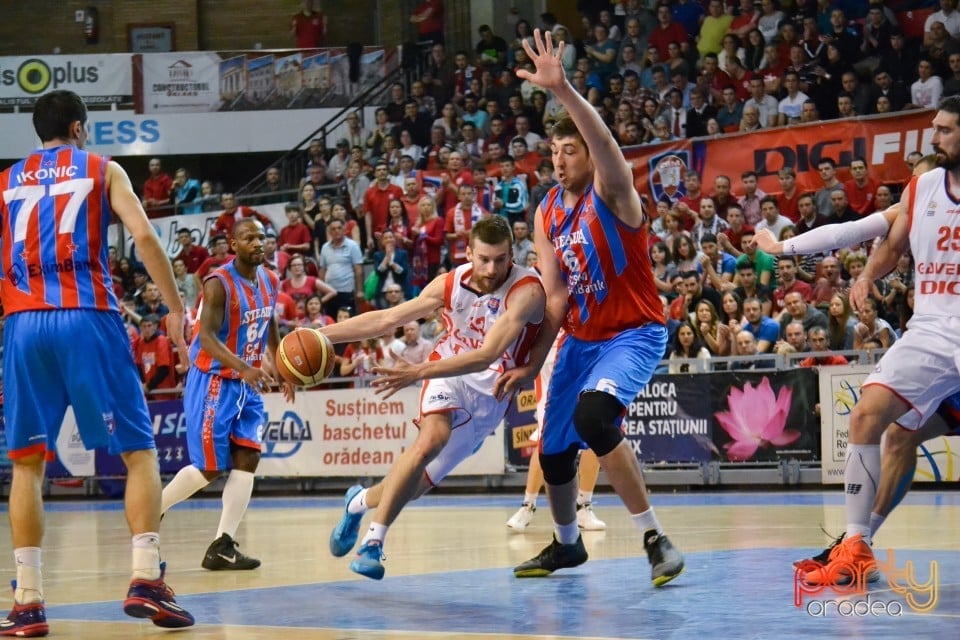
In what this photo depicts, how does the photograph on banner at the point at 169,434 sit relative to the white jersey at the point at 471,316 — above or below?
below

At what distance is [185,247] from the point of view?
22.8 metres

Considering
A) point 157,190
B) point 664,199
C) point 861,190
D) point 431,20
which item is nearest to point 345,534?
point 861,190

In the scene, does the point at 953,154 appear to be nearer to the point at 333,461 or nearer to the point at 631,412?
the point at 631,412

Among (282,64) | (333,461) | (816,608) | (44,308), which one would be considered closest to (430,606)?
(816,608)

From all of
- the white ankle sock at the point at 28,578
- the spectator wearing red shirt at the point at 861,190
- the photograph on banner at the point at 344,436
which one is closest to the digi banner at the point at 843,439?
the spectator wearing red shirt at the point at 861,190

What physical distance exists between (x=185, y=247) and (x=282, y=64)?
23.0 ft

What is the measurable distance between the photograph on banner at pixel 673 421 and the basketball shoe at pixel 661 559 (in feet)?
27.3

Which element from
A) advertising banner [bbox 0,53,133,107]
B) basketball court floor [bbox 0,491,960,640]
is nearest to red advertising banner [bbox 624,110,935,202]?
basketball court floor [bbox 0,491,960,640]

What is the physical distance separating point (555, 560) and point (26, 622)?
2.96m

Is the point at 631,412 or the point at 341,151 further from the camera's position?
the point at 341,151

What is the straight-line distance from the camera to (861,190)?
53.0 feet

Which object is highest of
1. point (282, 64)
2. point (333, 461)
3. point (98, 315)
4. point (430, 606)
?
point (282, 64)

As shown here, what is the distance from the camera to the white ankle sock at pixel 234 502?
8.97 m

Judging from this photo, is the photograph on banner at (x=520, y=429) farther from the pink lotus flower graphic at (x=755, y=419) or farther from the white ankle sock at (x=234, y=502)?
the white ankle sock at (x=234, y=502)
